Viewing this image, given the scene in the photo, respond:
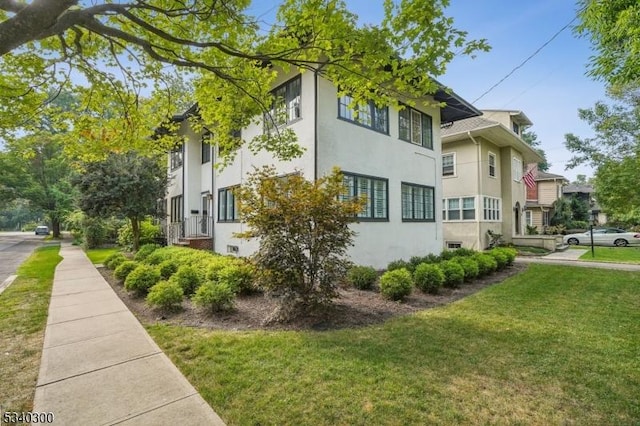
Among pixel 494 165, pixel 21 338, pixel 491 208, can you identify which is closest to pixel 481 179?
pixel 491 208

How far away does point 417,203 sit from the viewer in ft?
40.4

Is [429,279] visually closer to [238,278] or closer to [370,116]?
[238,278]

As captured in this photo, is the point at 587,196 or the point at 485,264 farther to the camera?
the point at 587,196

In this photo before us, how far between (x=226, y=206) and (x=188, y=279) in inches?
235

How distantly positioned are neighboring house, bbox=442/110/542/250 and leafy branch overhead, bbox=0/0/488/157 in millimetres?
12951

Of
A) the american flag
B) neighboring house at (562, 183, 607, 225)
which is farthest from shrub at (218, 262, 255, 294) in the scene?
neighboring house at (562, 183, 607, 225)

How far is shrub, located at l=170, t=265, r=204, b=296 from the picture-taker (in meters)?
7.15

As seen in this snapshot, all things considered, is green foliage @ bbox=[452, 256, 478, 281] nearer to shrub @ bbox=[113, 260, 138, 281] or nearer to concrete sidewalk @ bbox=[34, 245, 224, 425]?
concrete sidewalk @ bbox=[34, 245, 224, 425]

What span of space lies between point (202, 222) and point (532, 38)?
14.1 metres

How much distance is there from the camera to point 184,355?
403 cm

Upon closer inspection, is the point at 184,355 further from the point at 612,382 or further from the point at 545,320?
the point at 545,320

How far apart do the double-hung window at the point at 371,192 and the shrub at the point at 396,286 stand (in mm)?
3087

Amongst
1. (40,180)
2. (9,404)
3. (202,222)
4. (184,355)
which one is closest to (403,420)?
(184,355)

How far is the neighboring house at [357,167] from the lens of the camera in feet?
29.3
